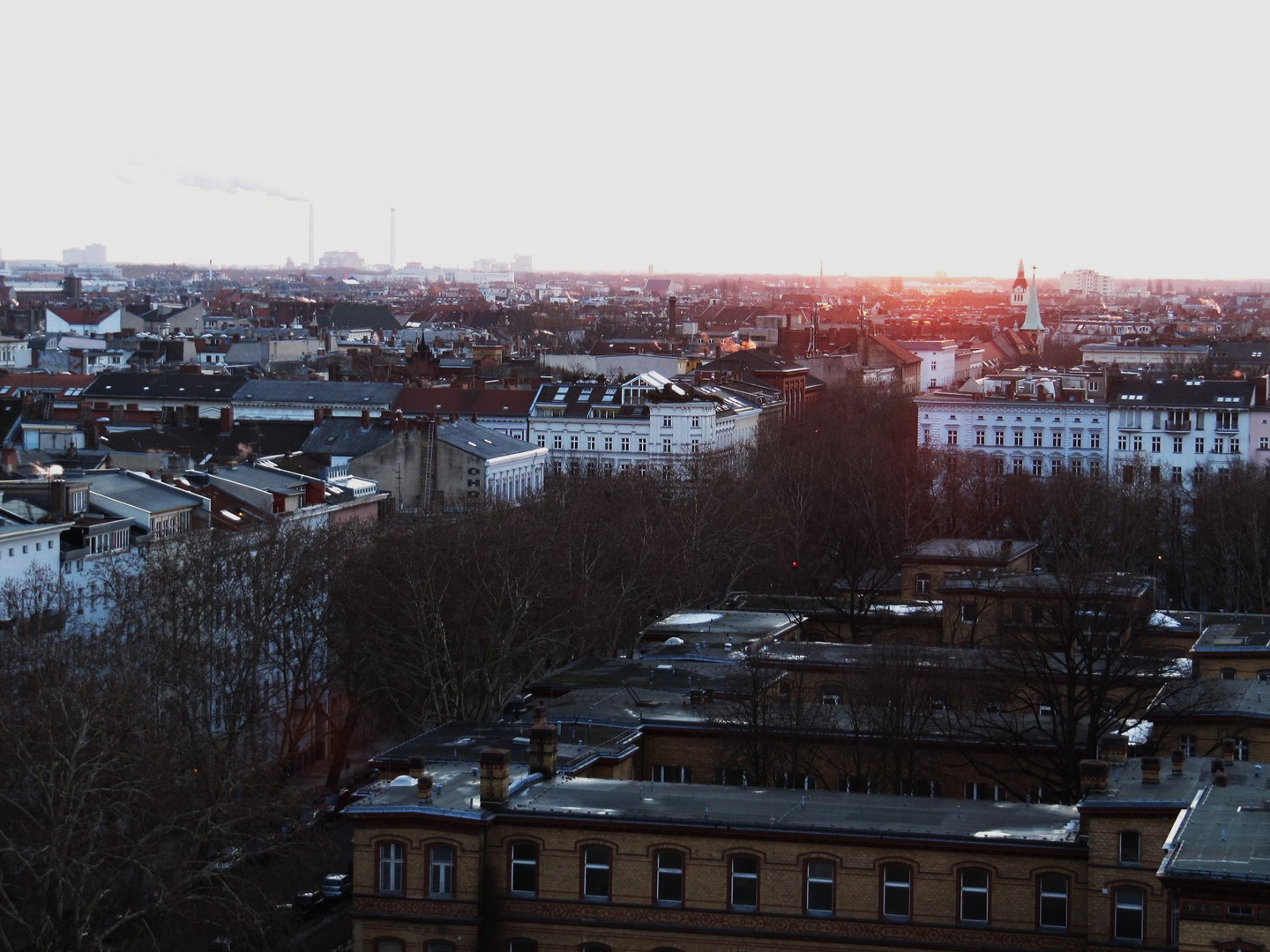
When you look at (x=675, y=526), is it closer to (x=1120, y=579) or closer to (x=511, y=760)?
(x=1120, y=579)

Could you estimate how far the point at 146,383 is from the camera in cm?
10038

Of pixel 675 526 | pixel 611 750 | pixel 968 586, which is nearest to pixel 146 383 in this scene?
pixel 675 526

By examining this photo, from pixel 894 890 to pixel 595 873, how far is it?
402 cm

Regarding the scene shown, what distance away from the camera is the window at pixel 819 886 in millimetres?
29297

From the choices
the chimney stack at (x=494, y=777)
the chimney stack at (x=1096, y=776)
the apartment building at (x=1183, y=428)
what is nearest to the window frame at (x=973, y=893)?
the chimney stack at (x=1096, y=776)

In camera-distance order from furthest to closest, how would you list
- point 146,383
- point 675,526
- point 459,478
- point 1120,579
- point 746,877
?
1. point 146,383
2. point 459,478
3. point 675,526
4. point 1120,579
5. point 746,877

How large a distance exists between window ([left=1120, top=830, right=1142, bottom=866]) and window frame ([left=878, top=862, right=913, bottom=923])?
273 centimetres

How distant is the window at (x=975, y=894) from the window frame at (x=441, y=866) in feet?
22.3

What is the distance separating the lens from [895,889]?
29078 mm

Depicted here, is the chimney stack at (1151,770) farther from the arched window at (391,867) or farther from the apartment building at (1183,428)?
the apartment building at (1183,428)

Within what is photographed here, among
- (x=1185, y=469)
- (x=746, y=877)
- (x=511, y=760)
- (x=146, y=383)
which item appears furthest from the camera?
(x=146, y=383)

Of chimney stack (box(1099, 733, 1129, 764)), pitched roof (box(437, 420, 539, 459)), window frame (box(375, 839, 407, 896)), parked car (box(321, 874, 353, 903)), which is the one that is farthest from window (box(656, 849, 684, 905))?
pitched roof (box(437, 420, 539, 459))

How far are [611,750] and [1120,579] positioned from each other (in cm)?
1892

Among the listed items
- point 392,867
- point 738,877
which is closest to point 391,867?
point 392,867
